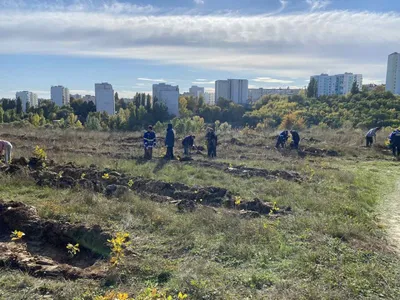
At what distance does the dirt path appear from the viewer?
18.6 feet

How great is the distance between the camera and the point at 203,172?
10.3 m

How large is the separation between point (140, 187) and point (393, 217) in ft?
17.8

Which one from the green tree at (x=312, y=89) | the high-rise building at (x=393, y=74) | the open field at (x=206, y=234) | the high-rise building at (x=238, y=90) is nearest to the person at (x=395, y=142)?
the open field at (x=206, y=234)

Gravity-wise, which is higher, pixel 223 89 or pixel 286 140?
pixel 223 89

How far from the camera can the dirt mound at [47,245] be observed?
168 inches

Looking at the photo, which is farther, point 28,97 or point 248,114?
point 28,97

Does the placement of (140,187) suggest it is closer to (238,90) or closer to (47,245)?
(47,245)

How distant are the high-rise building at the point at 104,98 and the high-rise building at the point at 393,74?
209ft

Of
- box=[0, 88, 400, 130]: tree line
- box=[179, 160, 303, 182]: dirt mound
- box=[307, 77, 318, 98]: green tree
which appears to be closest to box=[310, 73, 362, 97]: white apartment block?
box=[307, 77, 318, 98]: green tree

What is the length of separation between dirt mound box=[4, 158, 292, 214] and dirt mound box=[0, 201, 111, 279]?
6.57ft

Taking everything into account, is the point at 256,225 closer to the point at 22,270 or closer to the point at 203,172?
the point at 22,270

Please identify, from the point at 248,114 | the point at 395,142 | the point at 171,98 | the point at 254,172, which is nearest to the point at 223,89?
the point at 171,98

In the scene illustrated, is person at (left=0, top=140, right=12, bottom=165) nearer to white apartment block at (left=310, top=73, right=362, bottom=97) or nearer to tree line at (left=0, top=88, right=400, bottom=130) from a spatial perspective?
tree line at (left=0, top=88, right=400, bottom=130)

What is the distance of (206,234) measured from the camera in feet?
17.7
